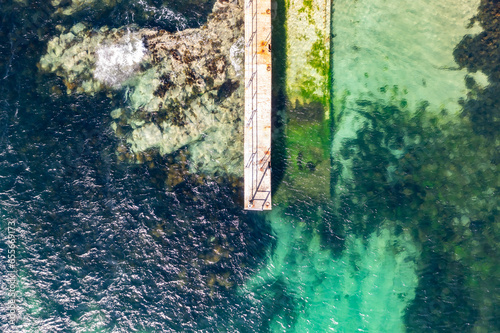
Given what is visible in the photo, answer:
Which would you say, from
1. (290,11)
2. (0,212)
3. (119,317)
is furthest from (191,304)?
(290,11)

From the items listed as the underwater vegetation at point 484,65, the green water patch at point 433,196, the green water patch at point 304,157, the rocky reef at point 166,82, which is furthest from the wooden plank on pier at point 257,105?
the underwater vegetation at point 484,65

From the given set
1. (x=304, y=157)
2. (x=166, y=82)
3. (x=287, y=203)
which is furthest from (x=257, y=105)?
(x=287, y=203)

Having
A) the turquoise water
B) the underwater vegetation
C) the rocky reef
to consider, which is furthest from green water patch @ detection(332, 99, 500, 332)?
the rocky reef

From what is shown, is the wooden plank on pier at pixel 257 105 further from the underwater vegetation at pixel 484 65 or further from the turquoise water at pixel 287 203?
the underwater vegetation at pixel 484 65

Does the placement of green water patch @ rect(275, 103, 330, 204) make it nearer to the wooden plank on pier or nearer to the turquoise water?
the turquoise water

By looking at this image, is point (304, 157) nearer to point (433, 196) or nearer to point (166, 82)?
point (433, 196)

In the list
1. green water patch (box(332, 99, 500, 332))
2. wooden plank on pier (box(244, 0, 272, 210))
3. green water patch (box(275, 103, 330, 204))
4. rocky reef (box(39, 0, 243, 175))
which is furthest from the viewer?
rocky reef (box(39, 0, 243, 175))

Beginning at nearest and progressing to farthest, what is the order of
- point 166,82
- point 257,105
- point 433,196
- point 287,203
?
1. point 257,105
2. point 433,196
3. point 287,203
4. point 166,82
